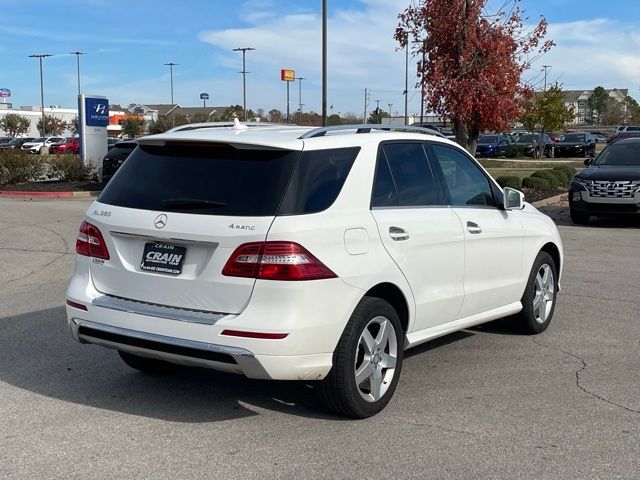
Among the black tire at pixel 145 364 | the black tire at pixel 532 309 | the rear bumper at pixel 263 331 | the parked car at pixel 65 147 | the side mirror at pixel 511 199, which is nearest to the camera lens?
the rear bumper at pixel 263 331

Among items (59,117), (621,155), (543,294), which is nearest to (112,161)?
(621,155)

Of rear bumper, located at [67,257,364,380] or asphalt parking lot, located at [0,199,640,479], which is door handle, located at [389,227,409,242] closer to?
rear bumper, located at [67,257,364,380]

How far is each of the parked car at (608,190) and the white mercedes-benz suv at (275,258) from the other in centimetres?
999

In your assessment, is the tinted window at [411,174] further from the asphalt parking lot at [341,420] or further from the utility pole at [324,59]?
the utility pole at [324,59]

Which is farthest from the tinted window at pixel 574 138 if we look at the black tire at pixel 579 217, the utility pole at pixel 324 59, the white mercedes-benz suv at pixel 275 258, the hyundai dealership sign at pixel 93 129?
A: the white mercedes-benz suv at pixel 275 258

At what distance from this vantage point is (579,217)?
15344 millimetres

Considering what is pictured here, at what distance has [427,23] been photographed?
18.8m

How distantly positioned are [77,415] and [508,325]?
3948mm

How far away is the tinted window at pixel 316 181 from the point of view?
442 centimetres

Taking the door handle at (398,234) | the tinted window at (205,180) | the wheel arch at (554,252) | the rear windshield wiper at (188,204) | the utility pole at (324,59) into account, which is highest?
the utility pole at (324,59)

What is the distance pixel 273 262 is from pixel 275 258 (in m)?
0.03

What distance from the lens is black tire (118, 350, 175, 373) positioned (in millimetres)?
5621

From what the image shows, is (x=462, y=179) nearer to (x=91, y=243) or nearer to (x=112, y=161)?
(x=91, y=243)

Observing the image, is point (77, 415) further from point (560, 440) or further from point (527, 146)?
point (527, 146)
